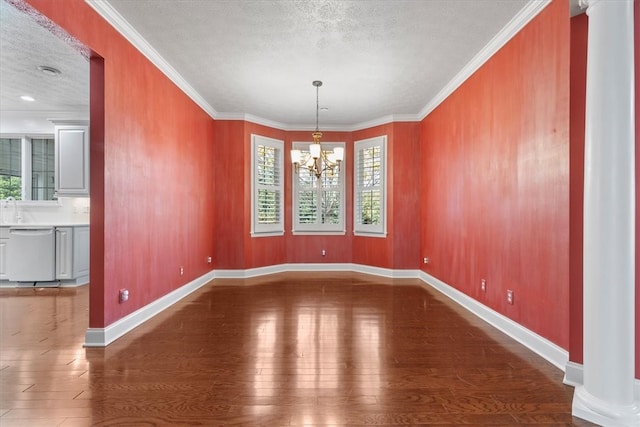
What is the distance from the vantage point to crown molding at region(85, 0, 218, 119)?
2.77 m

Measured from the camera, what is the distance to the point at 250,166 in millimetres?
5902

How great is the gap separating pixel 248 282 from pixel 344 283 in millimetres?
1615

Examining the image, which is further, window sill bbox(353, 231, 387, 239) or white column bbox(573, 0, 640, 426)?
window sill bbox(353, 231, 387, 239)

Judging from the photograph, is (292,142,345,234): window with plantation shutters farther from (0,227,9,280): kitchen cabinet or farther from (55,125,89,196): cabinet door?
(0,227,9,280): kitchen cabinet

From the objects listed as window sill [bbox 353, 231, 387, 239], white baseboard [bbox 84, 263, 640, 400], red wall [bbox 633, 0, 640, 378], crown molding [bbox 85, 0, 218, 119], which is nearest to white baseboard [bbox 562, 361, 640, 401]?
white baseboard [bbox 84, 263, 640, 400]

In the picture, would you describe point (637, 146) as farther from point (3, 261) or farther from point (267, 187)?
point (3, 261)

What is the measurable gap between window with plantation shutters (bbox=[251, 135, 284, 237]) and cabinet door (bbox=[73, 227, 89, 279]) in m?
2.72

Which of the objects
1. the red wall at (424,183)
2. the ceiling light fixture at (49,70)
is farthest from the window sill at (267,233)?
the ceiling light fixture at (49,70)

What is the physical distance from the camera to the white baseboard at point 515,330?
8.17 ft

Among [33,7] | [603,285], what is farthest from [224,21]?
[603,285]

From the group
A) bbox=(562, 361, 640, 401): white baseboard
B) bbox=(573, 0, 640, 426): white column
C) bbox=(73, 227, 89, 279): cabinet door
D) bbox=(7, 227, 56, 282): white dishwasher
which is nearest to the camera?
bbox=(573, 0, 640, 426): white column

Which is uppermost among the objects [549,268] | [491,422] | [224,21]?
[224,21]

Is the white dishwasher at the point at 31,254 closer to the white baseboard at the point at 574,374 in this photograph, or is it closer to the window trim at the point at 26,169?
the window trim at the point at 26,169

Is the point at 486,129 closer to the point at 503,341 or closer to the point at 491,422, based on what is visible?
the point at 503,341
